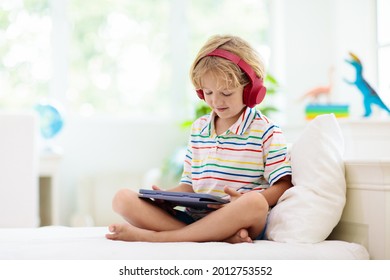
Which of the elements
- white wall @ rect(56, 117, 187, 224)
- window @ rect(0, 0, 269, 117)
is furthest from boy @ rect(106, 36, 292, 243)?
window @ rect(0, 0, 269, 117)

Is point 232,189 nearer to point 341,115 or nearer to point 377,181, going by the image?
point 377,181

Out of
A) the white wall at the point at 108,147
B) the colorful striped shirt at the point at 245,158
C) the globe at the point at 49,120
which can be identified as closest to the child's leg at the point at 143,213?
the colorful striped shirt at the point at 245,158

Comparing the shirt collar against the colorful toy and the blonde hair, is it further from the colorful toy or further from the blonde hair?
the colorful toy

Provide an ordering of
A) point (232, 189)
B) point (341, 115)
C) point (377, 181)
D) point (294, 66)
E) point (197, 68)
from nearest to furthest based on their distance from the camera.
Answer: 1. point (377, 181)
2. point (232, 189)
3. point (197, 68)
4. point (341, 115)
5. point (294, 66)

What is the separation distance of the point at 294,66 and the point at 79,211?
1771 mm

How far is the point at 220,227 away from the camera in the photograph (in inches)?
65.6

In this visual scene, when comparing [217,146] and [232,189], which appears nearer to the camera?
[232,189]

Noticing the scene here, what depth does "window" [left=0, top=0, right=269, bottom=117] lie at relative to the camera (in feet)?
13.7

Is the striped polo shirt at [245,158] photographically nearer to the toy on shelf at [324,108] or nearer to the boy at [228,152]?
the boy at [228,152]

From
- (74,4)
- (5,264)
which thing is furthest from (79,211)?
(5,264)

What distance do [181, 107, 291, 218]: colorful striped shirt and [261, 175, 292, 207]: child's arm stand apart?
22 mm

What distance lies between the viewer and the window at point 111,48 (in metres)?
4.18

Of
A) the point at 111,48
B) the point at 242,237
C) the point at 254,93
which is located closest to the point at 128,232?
the point at 242,237

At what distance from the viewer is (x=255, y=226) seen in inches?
67.0
